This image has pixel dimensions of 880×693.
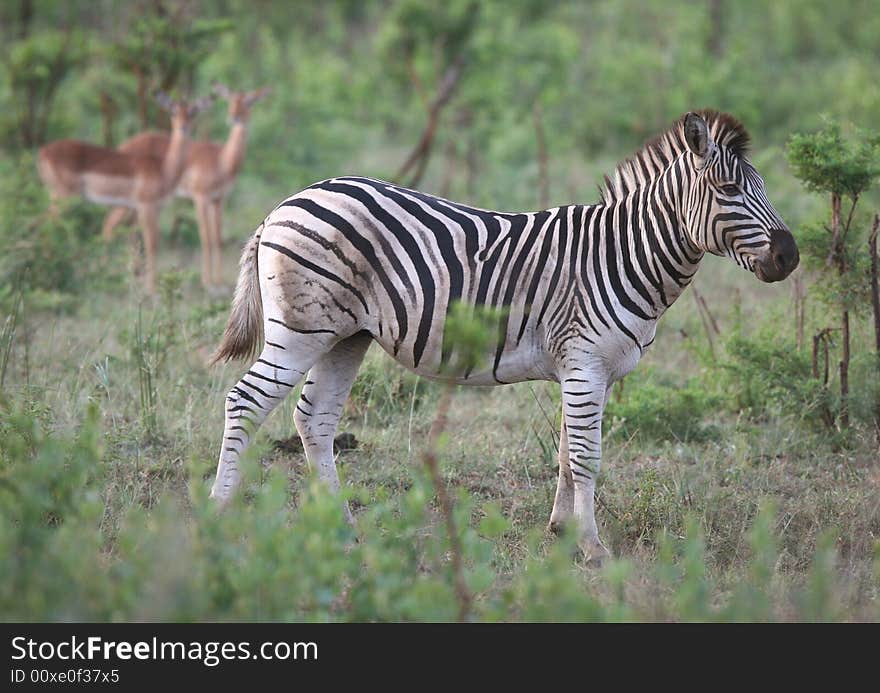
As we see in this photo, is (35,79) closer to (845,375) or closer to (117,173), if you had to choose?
(117,173)

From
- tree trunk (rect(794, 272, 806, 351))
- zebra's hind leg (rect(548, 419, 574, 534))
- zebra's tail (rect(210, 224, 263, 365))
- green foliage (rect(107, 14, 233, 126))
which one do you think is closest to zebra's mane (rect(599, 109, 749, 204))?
zebra's hind leg (rect(548, 419, 574, 534))

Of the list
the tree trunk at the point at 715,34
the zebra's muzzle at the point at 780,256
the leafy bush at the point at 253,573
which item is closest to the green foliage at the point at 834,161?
the zebra's muzzle at the point at 780,256

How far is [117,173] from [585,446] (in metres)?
8.57

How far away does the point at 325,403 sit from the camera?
612 cm

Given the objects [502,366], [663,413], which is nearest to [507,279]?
[502,366]

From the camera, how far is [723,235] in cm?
548

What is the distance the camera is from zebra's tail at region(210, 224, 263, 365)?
5.98 m

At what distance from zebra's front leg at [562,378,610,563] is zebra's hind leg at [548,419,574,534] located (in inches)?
8.4

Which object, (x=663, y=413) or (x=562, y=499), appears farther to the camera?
(x=663, y=413)

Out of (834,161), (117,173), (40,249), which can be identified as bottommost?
(834,161)

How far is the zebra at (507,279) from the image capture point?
5582 mm

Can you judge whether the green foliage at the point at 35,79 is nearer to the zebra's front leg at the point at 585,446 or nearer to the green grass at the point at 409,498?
the green grass at the point at 409,498

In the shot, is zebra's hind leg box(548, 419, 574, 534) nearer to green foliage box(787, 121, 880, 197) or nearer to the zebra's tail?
the zebra's tail
